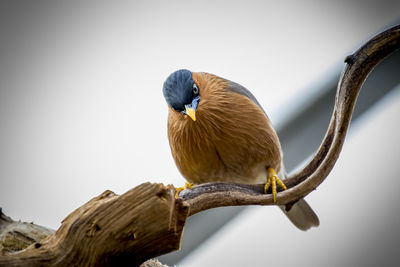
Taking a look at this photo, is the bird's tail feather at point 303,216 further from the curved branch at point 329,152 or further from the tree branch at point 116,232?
the tree branch at point 116,232

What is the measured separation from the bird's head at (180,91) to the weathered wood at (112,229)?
648mm

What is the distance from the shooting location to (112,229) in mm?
976

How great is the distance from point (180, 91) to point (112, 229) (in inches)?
29.9

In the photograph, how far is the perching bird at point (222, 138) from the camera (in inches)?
68.9

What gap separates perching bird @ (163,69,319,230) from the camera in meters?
1.75

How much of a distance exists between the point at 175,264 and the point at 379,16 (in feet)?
7.25

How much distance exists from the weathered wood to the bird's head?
2.13 feet

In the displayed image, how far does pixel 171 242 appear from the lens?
1.01 m

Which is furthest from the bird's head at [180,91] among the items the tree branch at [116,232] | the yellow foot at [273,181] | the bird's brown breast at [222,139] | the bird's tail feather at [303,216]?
the bird's tail feather at [303,216]

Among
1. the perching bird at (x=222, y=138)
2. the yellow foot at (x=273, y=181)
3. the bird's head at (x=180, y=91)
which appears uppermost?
the bird's head at (x=180, y=91)

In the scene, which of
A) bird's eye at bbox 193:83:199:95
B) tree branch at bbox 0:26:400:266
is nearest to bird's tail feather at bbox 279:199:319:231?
bird's eye at bbox 193:83:199:95

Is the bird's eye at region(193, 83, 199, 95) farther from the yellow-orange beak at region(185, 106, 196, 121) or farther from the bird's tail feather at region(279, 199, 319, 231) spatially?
the bird's tail feather at region(279, 199, 319, 231)

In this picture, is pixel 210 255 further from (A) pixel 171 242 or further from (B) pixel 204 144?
(A) pixel 171 242

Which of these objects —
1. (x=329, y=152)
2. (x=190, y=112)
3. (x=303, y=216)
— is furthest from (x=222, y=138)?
(x=303, y=216)
